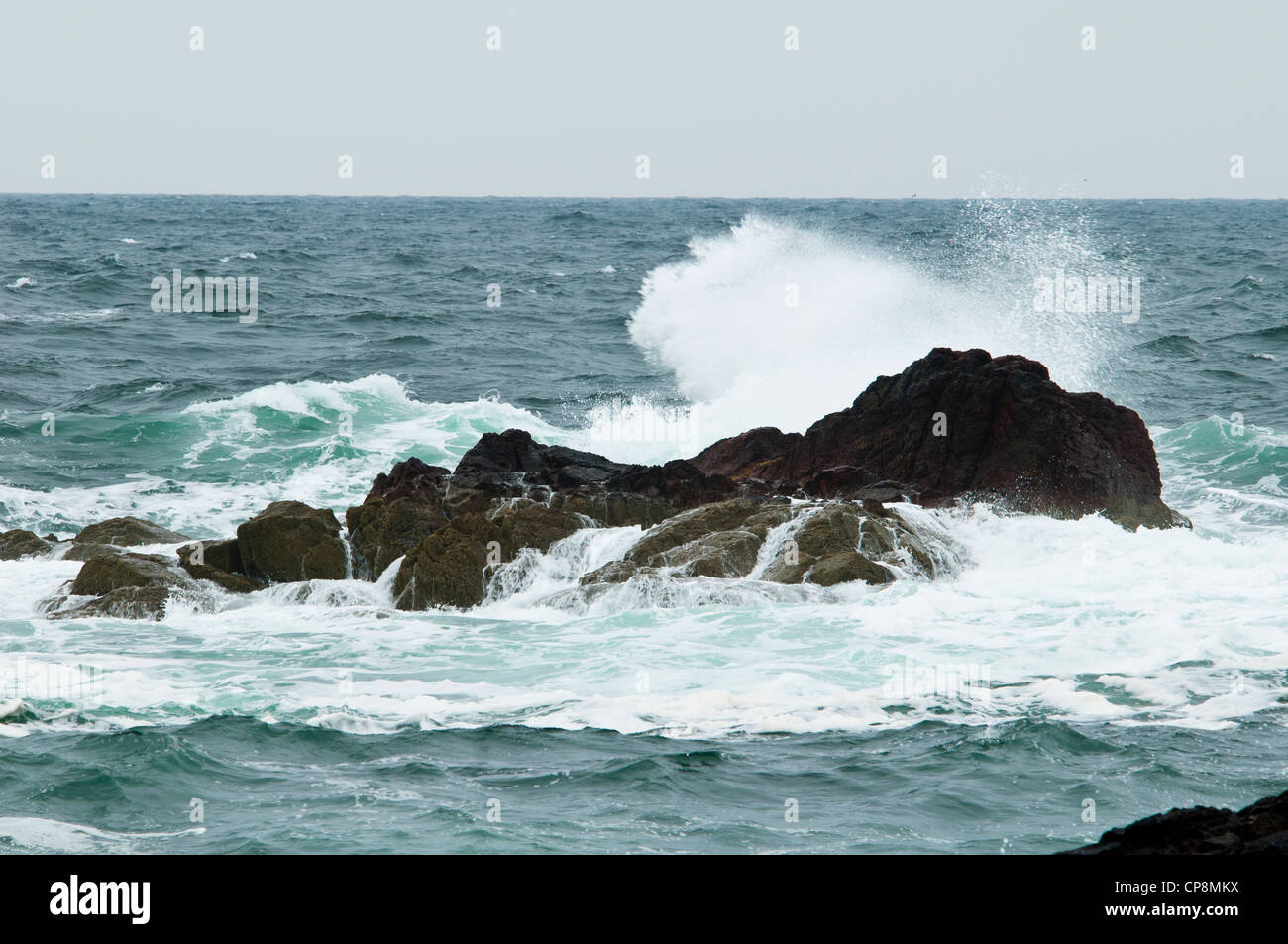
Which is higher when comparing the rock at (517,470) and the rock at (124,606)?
the rock at (517,470)

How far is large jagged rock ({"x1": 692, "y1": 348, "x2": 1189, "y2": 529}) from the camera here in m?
13.7

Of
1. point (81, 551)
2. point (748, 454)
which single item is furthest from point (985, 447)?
point (81, 551)

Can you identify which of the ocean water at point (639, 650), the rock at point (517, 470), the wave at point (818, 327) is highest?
the wave at point (818, 327)

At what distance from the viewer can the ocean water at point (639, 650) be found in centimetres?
726

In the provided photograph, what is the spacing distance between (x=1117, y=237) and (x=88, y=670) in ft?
160

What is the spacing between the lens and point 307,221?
68.3 m

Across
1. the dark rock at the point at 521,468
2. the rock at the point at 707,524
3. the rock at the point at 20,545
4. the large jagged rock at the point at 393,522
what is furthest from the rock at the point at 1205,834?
the rock at the point at 20,545

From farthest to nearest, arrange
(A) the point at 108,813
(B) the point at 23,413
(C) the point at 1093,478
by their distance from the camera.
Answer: (B) the point at 23,413, (C) the point at 1093,478, (A) the point at 108,813

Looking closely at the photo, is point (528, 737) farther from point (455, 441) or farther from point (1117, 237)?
point (1117, 237)

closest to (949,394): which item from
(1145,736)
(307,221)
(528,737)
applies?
(1145,736)

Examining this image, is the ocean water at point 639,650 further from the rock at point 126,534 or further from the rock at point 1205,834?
the rock at point 1205,834

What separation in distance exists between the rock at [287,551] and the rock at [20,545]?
247cm

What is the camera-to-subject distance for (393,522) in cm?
1288
